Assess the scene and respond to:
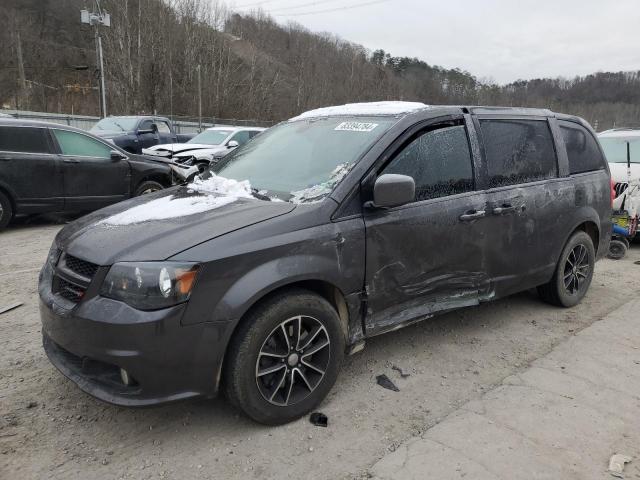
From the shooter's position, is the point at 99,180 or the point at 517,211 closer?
the point at 517,211

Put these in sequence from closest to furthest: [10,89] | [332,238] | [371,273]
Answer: [332,238]
[371,273]
[10,89]

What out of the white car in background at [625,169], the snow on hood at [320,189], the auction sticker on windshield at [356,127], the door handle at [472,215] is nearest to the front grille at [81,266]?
the snow on hood at [320,189]

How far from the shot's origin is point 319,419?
119 inches

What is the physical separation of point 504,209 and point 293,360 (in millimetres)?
2115

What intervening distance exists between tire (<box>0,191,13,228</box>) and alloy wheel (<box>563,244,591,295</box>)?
24.9 ft

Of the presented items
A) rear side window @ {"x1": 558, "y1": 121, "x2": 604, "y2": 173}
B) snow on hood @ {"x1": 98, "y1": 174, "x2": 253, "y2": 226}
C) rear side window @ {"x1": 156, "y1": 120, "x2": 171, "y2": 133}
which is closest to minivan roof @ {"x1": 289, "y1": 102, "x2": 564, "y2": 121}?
rear side window @ {"x1": 558, "y1": 121, "x2": 604, "y2": 173}

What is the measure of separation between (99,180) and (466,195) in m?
6.82

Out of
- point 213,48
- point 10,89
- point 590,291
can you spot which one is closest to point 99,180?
point 590,291

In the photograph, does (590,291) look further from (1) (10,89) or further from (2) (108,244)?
(1) (10,89)

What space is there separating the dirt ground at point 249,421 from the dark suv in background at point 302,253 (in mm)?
243

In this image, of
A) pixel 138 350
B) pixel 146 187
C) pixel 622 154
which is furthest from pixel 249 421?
pixel 622 154

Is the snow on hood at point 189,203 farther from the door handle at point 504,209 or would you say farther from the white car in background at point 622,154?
the white car in background at point 622,154

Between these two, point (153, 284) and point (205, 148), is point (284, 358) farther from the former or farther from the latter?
point (205, 148)

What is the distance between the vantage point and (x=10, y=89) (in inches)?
1929
